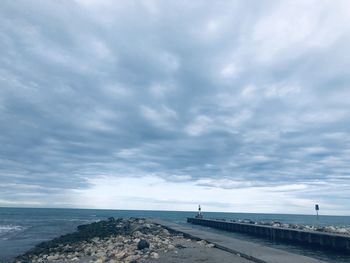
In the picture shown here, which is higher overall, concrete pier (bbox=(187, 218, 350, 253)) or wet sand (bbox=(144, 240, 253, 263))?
concrete pier (bbox=(187, 218, 350, 253))

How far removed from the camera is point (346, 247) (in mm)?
20297

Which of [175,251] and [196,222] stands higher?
[196,222]

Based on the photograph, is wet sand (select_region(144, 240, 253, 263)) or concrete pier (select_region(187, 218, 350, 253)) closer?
wet sand (select_region(144, 240, 253, 263))

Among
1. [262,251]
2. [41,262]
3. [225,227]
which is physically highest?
[225,227]

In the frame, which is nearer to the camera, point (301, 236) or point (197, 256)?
point (197, 256)

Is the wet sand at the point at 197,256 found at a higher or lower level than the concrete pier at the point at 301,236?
lower

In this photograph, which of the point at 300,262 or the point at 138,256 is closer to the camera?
the point at 300,262

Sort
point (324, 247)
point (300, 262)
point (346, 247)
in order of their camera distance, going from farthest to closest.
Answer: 1. point (324, 247)
2. point (346, 247)
3. point (300, 262)

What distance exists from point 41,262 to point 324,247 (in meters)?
17.3

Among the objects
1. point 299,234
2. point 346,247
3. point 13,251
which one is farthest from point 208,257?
point 13,251

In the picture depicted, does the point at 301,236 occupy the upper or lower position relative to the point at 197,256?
upper

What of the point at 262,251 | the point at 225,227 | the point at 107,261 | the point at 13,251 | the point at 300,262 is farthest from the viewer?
the point at 225,227

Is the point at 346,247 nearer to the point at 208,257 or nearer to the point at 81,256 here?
the point at 208,257

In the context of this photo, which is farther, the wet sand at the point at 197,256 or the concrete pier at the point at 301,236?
the concrete pier at the point at 301,236
